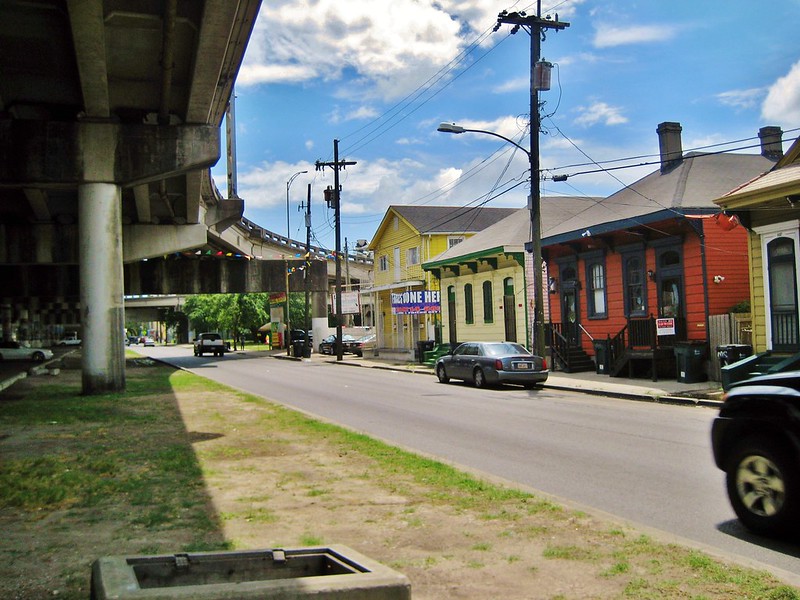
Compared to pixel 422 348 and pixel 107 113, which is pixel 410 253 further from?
pixel 107 113

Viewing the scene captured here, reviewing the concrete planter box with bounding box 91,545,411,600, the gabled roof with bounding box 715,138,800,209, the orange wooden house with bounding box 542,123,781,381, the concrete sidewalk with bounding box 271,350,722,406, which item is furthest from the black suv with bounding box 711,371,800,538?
the orange wooden house with bounding box 542,123,781,381

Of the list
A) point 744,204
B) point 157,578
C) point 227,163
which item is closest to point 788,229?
point 744,204

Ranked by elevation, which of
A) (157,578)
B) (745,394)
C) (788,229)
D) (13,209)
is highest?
(13,209)

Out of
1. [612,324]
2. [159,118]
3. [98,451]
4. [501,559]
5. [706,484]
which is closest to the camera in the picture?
[501,559]

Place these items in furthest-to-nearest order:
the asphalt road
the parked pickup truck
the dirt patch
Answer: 1. the parked pickup truck
2. the asphalt road
3. the dirt patch

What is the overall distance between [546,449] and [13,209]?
23707 mm

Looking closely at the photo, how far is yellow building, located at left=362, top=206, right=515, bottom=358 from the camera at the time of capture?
4356 centimetres

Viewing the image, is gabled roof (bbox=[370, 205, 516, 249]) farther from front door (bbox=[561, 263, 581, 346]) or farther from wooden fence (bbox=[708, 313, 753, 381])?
wooden fence (bbox=[708, 313, 753, 381])

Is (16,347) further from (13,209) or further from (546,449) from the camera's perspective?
(546,449)

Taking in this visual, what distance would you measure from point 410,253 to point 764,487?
39838 mm

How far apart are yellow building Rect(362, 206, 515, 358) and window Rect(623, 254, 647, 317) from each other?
14399 millimetres

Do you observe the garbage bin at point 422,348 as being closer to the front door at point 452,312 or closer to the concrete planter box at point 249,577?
the front door at point 452,312

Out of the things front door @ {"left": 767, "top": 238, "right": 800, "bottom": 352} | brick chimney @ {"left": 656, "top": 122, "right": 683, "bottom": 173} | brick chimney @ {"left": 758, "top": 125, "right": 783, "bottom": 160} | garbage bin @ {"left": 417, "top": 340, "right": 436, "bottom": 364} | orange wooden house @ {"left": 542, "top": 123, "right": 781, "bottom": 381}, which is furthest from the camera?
garbage bin @ {"left": 417, "top": 340, "right": 436, "bottom": 364}

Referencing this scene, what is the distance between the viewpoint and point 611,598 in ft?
15.3
